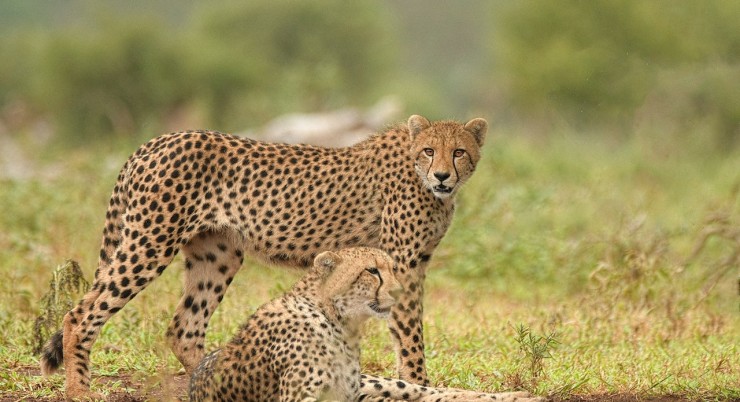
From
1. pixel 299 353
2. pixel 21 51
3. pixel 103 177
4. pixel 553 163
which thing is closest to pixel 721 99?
pixel 553 163

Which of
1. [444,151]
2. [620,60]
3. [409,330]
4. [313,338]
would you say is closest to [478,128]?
[444,151]

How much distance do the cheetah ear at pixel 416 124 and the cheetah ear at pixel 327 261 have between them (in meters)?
1.42

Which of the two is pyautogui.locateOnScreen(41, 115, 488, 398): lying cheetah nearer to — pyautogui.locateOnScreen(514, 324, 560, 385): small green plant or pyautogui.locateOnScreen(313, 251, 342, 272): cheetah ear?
pyautogui.locateOnScreen(514, 324, 560, 385): small green plant

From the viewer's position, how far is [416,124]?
6.11m

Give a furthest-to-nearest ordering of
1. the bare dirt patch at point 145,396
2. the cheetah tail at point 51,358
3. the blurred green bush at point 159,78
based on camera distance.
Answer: the blurred green bush at point 159,78
the cheetah tail at point 51,358
the bare dirt patch at point 145,396

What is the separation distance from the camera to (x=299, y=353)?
471cm

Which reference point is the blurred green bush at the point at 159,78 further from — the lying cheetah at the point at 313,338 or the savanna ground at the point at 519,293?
the lying cheetah at the point at 313,338

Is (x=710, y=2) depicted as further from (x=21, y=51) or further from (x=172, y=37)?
(x=21, y=51)

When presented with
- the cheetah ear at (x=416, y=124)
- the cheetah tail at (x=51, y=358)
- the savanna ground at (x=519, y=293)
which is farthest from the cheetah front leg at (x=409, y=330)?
the cheetah tail at (x=51, y=358)

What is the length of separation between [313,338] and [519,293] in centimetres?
444

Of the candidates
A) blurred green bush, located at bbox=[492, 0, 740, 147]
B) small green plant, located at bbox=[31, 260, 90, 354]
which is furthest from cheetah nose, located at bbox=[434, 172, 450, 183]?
blurred green bush, located at bbox=[492, 0, 740, 147]

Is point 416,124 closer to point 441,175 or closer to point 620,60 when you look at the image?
point 441,175

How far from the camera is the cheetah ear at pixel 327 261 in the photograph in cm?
482

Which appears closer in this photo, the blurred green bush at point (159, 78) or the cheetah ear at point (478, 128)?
the cheetah ear at point (478, 128)
